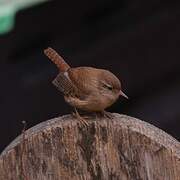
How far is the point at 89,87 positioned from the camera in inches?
109

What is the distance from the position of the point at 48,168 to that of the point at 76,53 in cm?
468

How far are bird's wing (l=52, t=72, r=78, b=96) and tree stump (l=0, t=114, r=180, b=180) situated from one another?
0.43 m

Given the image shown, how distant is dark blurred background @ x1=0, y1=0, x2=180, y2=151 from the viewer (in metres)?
6.66

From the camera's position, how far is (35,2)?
5797mm

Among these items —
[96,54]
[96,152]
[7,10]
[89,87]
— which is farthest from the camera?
[96,54]

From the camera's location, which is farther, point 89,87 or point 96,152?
point 89,87

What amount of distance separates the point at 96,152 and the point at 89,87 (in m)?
0.46

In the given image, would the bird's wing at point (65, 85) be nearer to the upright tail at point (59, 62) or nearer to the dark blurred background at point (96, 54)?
the upright tail at point (59, 62)

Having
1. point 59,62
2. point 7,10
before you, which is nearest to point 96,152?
point 59,62

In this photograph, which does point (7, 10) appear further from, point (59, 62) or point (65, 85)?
point (65, 85)

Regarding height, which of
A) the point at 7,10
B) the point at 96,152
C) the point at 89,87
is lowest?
the point at 96,152

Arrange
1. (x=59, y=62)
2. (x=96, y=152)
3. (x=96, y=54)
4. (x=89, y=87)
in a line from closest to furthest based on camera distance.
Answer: (x=96, y=152), (x=89, y=87), (x=59, y=62), (x=96, y=54)

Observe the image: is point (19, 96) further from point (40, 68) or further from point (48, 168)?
point (48, 168)

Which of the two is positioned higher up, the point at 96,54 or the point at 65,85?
the point at 96,54
